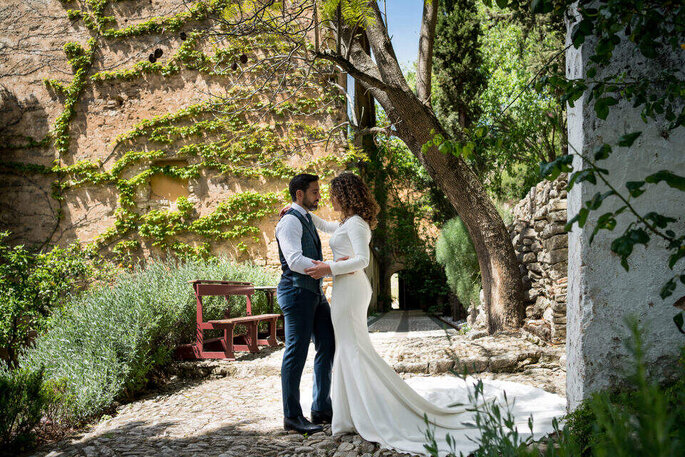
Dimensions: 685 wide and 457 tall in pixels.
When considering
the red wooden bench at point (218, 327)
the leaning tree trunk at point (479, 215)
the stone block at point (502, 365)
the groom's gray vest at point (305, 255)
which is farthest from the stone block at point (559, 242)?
the red wooden bench at point (218, 327)

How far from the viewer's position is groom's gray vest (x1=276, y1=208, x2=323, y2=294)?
3.32 meters

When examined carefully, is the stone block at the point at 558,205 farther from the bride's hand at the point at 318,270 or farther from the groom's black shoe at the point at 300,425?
the groom's black shoe at the point at 300,425

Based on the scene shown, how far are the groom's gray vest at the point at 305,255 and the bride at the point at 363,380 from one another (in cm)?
15

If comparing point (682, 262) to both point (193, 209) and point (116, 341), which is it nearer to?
point (116, 341)

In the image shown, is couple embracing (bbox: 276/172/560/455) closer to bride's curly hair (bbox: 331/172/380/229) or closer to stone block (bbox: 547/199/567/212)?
bride's curly hair (bbox: 331/172/380/229)

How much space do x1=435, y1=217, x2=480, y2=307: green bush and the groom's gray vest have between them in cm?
543

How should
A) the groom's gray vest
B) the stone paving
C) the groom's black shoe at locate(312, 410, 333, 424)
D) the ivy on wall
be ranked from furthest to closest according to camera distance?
the ivy on wall → the groom's black shoe at locate(312, 410, 333, 424) → the groom's gray vest → the stone paving

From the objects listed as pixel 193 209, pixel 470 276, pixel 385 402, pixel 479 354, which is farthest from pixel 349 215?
pixel 193 209

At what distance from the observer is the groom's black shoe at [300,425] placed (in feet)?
10.6

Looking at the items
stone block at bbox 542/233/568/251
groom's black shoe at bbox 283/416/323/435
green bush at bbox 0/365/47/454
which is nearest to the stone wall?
stone block at bbox 542/233/568/251

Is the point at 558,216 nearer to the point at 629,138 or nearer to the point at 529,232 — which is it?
the point at 529,232

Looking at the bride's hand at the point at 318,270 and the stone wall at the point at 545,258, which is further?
the stone wall at the point at 545,258

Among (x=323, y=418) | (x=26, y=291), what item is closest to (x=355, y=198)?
(x=323, y=418)

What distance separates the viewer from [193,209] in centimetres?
1002
